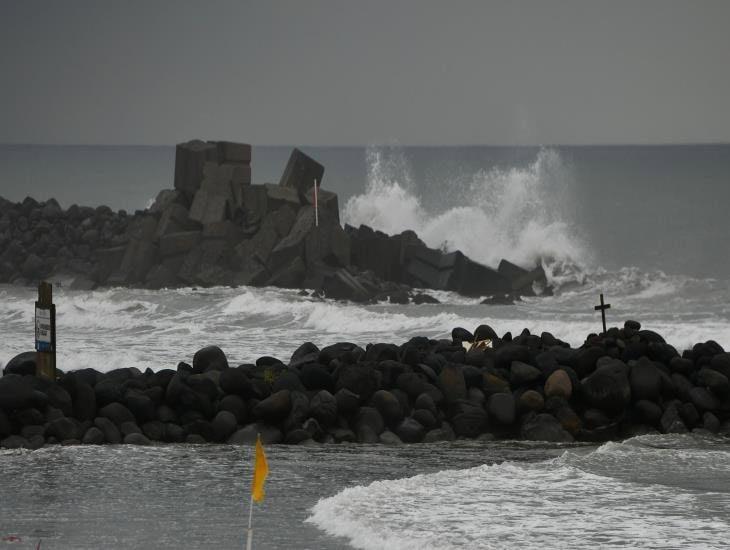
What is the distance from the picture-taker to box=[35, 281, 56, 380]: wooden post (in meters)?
14.3

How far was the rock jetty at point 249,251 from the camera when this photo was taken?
32219 millimetres

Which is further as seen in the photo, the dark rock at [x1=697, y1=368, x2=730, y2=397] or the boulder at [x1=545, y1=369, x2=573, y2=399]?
the dark rock at [x1=697, y1=368, x2=730, y2=397]

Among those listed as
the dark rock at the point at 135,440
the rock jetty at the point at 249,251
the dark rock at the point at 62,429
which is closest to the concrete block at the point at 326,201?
the rock jetty at the point at 249,251

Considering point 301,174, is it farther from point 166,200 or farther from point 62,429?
point 62,429

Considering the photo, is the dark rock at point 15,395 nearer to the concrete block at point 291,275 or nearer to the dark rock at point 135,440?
the dark rock at point 135,440

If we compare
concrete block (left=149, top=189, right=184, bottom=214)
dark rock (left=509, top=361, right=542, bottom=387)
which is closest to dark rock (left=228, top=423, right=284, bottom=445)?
dark rock (left=509, top=361, right=542, bottom=387)

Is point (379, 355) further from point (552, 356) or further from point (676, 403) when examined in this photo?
point (676, 403)

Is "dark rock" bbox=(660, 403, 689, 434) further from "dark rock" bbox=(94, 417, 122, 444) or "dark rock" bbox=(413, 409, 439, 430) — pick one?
"dark rock" bbox=(94, 417, 122, 444)

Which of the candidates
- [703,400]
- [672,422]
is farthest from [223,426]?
[703,400]

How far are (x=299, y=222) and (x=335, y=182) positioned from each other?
6628 centimetres

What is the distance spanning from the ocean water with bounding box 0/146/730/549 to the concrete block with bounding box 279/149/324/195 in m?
4.71

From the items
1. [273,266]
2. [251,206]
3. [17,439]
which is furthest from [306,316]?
[17,439]

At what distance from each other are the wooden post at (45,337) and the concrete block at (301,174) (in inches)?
828

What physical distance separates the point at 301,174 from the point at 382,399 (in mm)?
22474
